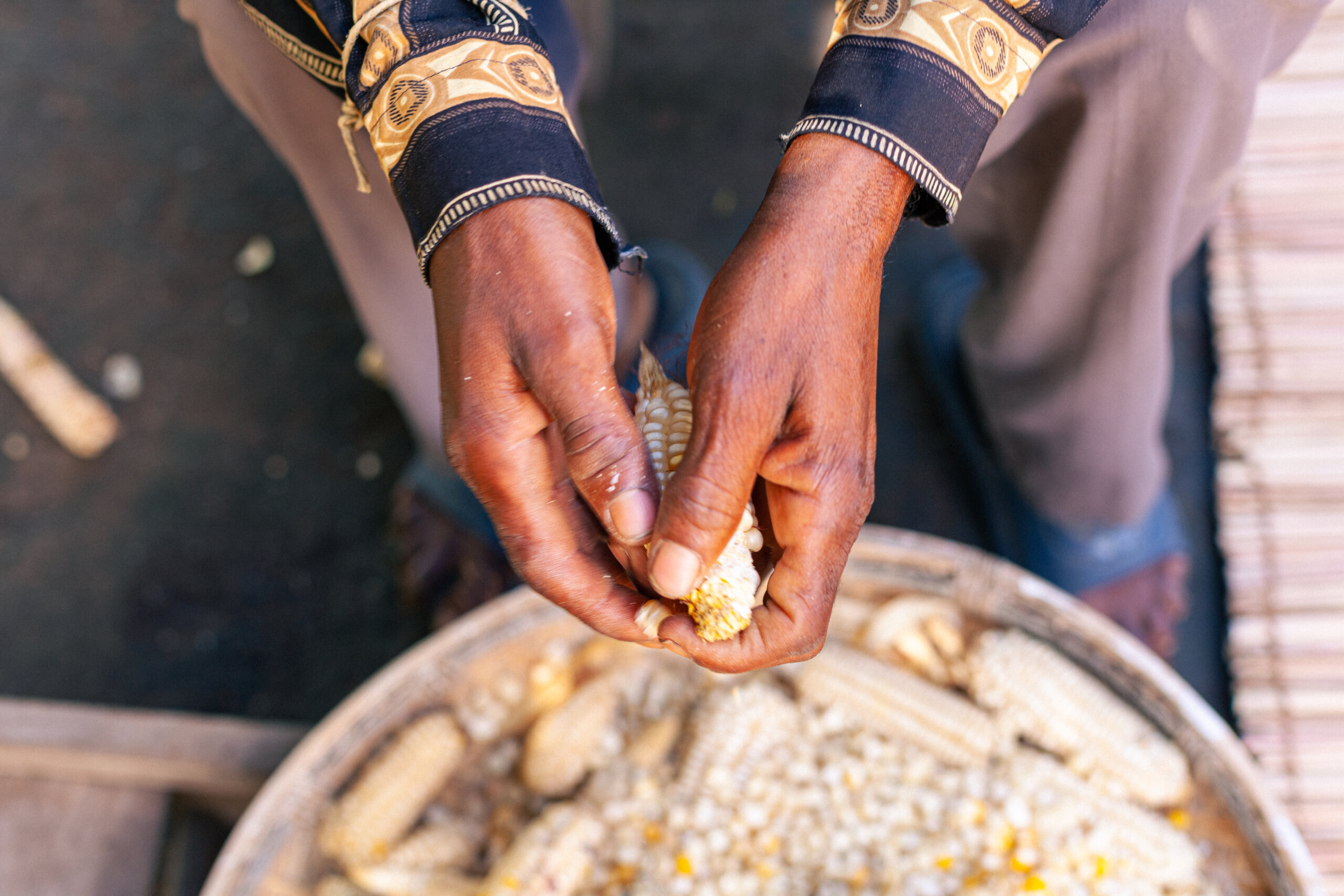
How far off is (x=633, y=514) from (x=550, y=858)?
639mm

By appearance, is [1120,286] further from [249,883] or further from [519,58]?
[249,883]

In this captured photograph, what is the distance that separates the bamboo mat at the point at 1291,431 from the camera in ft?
5.06

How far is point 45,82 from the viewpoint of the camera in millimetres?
2588

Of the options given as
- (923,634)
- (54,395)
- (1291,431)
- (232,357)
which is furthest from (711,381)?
(54,395)

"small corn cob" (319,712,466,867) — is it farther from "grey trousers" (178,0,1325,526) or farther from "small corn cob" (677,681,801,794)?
"grey trousers" (178,0,1325,526)

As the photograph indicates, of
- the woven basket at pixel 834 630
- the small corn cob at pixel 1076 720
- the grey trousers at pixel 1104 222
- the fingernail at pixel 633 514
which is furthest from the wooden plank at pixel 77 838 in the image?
the grey trousers at pixel 1104 222

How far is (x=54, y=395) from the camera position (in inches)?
83.3

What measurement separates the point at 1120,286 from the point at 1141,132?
0.24 m

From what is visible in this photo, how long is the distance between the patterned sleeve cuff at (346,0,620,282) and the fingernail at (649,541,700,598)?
272 mm

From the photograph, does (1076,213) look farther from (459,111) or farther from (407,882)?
(407,882)

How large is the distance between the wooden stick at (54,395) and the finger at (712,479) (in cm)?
196

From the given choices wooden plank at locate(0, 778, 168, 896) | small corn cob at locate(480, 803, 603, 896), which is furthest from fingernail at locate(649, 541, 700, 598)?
wooden plank at locate(0, 778, 168, 896)

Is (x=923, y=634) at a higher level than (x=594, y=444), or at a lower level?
lower

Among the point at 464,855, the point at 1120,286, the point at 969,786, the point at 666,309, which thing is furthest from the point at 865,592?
the point at 666,309
